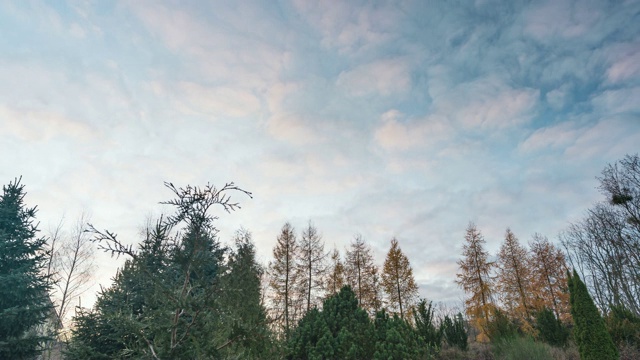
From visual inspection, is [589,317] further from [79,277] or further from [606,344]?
[79,277]

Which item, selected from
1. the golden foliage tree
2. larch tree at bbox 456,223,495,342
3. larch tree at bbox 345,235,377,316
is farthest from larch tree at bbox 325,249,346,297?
the golden foliage tree

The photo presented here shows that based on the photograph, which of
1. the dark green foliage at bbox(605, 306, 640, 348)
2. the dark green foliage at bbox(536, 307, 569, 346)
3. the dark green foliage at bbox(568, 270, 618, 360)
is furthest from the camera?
the dark green foliage at bbox(536, 307, 569, 346)

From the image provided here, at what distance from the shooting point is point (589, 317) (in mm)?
10320

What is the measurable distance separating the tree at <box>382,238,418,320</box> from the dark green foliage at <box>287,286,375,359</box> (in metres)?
18.5

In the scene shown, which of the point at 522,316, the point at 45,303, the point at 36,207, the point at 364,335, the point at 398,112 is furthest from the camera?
the point at 522,316

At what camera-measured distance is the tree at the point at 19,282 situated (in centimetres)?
1058

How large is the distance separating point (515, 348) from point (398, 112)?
930cm

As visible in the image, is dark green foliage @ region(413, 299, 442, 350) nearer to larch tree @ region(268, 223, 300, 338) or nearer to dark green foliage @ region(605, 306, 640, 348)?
dark green foliage @ region(605, 306, 640, 348)

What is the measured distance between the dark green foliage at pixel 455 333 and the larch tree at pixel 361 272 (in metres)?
13.8

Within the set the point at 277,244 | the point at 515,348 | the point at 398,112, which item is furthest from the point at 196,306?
the point at 277,244

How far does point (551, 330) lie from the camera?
1356 centimetres

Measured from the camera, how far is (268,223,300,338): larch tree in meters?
24.7

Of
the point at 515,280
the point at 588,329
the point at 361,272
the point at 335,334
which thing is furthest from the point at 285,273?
the point at 588,329

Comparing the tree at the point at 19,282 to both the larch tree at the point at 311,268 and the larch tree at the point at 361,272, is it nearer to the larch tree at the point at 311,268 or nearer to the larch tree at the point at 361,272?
the larch tree at the point at 311,268
